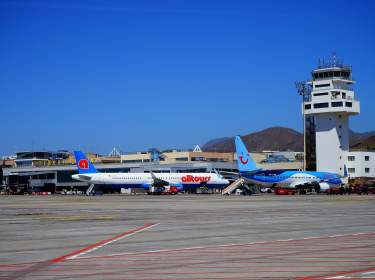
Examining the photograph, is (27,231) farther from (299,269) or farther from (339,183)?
(339,183)

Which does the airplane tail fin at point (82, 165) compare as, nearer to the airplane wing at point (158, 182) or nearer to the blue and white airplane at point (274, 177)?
the airplane wing at point (158, 182)

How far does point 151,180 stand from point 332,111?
131ft

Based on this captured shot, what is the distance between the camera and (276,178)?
98.3 meters

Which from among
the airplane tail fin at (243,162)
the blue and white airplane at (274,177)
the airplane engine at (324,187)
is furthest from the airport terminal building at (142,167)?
the airplane tail fin at (243,162)

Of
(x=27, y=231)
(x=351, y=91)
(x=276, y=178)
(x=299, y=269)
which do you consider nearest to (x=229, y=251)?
(x=299, y=269)

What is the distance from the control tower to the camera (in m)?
120

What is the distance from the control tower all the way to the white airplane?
77.6 ft

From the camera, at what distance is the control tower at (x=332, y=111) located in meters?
120

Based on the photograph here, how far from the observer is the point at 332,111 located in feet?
391

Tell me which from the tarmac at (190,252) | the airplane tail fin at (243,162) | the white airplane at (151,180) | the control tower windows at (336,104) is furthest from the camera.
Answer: the control tower windows at (336,104)

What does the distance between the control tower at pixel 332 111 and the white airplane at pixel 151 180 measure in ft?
77.6

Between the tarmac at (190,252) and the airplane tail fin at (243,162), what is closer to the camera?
the tarmac at (190,252)

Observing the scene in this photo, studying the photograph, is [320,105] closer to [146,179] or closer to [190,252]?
[146,179]

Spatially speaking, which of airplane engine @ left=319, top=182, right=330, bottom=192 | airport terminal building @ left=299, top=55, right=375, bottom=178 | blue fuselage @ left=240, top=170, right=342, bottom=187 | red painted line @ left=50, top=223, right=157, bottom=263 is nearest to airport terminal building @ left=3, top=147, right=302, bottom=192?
airport terminal building @ left=299, top=55, right=375, bottom=178
